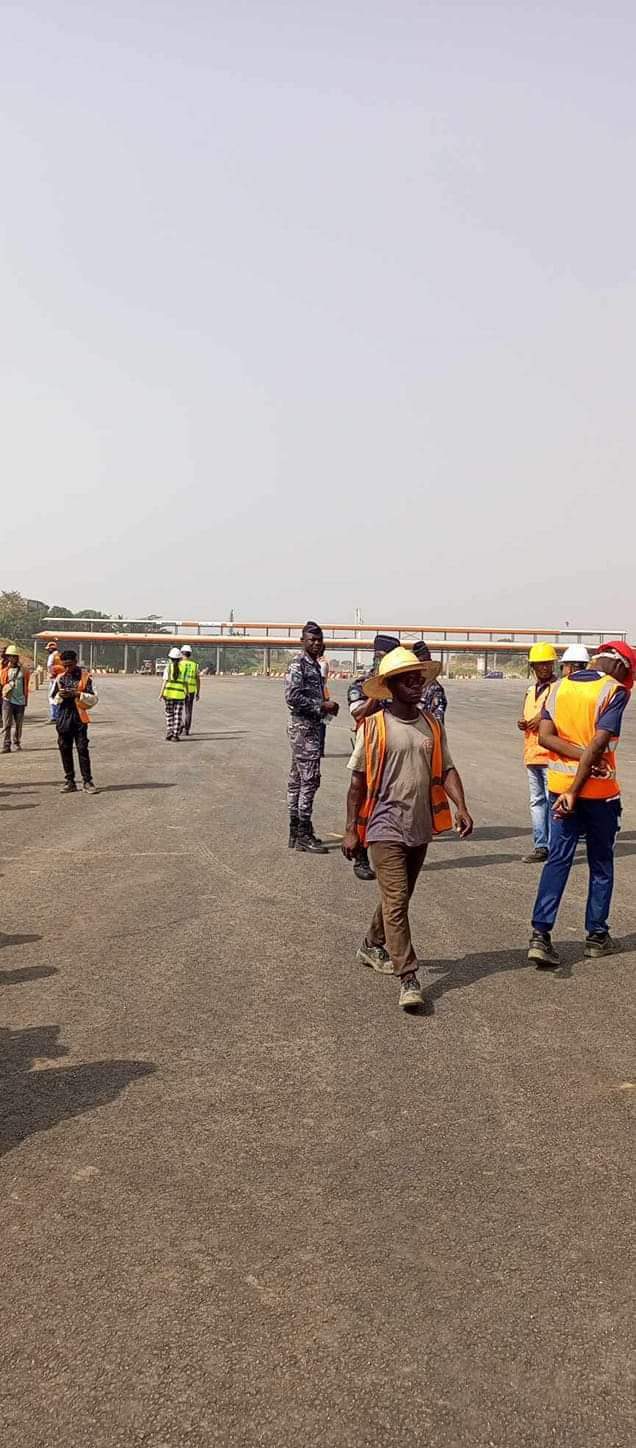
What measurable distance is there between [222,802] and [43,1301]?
10786mm

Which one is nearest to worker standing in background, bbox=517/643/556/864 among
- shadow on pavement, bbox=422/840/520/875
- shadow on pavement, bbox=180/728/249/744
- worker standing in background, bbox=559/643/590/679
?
shadow on pavement, bbox=422/840/520/875

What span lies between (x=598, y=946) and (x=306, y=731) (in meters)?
4.55

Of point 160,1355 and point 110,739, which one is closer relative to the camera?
point 160,1355

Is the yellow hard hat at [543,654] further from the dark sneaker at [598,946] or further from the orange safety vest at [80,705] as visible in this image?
the orange safety vest at [80,705]

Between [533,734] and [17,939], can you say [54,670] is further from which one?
[17,939]

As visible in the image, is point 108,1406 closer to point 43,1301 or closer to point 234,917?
point 43,1301

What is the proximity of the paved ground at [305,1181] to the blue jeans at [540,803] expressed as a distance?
206 cm

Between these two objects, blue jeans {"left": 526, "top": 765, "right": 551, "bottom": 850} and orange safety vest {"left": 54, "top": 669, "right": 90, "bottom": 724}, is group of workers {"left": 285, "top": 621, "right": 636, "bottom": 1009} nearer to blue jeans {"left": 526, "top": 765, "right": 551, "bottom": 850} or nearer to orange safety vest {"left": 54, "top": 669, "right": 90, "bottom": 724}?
blue jeans {"left": 526, "top": 765, "right": 551, "bottom": 850}

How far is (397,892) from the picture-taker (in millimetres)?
5977

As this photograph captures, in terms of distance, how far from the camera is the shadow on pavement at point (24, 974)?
6.07m

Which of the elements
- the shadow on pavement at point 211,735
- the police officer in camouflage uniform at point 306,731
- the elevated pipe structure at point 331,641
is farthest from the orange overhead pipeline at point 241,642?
the police officer in camouflage uniform at point 306,731

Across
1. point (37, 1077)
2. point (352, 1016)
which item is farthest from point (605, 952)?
point (37, 1077)

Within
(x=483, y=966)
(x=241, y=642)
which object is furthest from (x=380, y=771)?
(x=241, y=642)

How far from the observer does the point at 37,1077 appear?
4.66m
